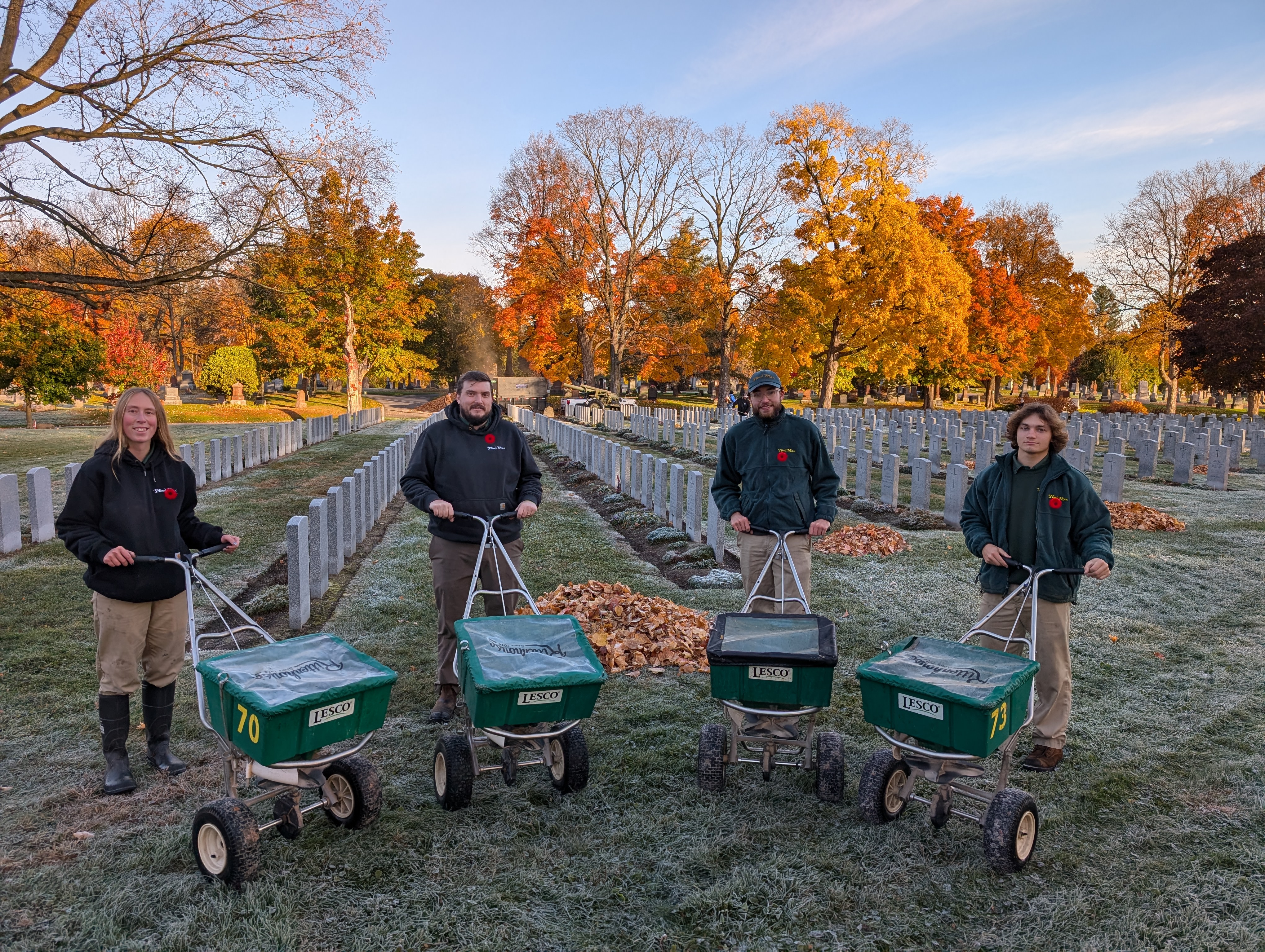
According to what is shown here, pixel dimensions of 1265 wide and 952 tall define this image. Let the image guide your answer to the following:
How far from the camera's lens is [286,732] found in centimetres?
307

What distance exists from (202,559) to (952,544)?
9106mm

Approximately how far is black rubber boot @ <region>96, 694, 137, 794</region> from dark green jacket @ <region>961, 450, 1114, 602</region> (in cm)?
427

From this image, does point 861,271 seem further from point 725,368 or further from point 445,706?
point 445,706

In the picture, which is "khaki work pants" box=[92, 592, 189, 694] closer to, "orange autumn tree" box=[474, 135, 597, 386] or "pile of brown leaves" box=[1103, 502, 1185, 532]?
"pile of brown leaves" box=[1103, 502, 1185, 532]

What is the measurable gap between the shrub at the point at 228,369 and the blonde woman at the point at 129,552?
42658mm

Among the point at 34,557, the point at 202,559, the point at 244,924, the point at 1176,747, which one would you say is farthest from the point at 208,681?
the point at 34,557

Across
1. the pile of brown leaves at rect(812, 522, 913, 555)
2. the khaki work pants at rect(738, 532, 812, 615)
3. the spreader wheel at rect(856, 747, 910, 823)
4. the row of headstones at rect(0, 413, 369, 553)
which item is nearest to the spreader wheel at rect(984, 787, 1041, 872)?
the spreader wheel at rect(856, 747, 910, 823)

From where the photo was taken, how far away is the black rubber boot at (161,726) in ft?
13.7

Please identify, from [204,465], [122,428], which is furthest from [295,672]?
[204,465]

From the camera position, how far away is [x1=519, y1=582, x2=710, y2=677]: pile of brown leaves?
5.93 meters

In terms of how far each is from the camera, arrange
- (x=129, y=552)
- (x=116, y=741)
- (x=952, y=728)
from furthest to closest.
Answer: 1. (x=116, y=741)
2. (x=129, y=552)
3. (x=952, y=728)

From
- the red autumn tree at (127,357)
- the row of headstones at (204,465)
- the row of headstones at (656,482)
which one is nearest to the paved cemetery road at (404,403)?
the row of headstones at (204,465)

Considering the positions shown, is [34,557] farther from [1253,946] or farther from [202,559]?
[1253,946]

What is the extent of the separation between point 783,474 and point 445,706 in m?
2.47
